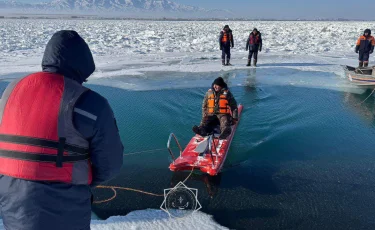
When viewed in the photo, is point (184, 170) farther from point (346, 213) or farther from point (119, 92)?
point (119, 92)

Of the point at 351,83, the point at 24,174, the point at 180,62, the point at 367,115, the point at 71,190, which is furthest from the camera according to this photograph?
the point at 180,62

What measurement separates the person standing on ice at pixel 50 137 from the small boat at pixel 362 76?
10453mm

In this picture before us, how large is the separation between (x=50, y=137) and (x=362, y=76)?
35.3 feet

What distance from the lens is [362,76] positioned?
10.5 m

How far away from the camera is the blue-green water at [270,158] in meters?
4.19

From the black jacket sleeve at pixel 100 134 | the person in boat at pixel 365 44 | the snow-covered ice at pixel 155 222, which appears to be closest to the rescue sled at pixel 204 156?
the snow-covered ice at pixel 155 222

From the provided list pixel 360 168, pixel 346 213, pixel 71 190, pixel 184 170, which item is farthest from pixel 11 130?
pixel 360 168

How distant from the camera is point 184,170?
5078 mm

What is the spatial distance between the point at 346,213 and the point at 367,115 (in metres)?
Answer: 4.88

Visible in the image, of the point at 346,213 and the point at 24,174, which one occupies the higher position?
the point at 24,174

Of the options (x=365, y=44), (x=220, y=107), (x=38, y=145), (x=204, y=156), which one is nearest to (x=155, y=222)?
(x=204, y=156)

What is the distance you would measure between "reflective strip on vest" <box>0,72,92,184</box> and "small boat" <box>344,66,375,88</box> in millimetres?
10592

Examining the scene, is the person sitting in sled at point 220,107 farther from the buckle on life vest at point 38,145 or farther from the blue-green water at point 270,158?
the buckle on life vest at point 38,145

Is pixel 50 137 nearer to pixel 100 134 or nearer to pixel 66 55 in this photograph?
pixel 100 134
